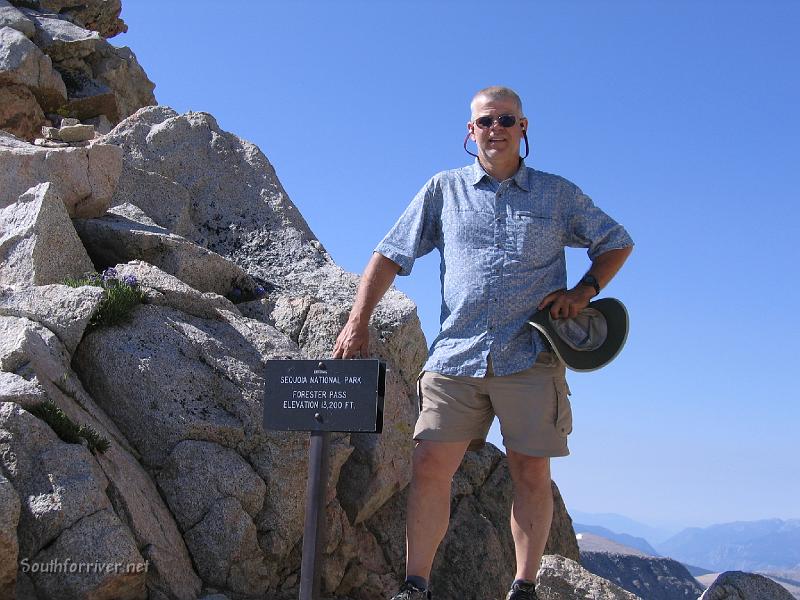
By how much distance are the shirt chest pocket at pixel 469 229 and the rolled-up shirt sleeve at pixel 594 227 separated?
0.66m

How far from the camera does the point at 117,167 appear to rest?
1155 centimetres

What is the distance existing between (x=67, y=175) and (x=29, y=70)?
45.4 ft

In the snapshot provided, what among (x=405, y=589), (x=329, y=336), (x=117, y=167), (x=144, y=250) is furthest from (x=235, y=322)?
(x=405, y=589)

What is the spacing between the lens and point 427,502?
6.64 meters

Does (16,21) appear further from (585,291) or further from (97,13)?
(585,291)

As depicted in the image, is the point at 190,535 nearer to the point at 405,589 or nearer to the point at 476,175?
the point at 405,589

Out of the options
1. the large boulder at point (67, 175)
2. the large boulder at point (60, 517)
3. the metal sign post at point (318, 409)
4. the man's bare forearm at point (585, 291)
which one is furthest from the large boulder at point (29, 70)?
the man's bare forearm at point (585, 291)

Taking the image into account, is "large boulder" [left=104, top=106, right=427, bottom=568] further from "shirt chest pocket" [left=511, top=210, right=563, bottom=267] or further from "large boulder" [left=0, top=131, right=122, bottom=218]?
"shirt chest pocket" [left=511, top=210, right=563, bottom=267]

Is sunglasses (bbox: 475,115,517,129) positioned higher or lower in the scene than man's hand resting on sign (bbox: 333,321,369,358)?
higher

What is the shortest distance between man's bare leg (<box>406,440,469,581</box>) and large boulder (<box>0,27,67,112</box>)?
1971 cm

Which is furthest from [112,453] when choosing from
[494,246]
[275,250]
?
[275,250]

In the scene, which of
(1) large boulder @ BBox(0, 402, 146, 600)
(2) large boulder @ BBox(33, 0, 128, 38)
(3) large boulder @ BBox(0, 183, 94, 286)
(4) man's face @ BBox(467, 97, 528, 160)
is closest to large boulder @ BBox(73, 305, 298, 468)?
(3) large boulder @ BBox(0, 183, 94, 286)

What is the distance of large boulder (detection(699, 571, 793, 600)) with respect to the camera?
7.69 metres

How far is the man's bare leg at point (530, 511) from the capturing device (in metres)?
6.73
